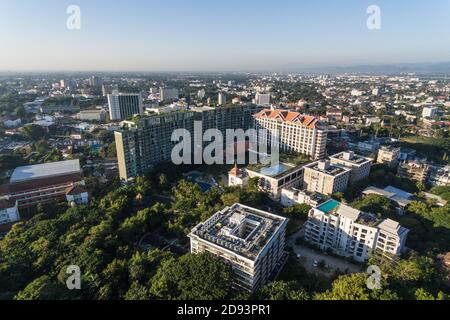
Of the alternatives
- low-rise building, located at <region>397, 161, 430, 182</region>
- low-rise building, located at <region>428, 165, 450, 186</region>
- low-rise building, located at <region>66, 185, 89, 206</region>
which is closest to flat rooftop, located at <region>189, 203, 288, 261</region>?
low-rise building, located at <region>66, 185, 89, 206</region>

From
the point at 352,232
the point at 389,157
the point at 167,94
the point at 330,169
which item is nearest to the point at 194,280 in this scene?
the point at 352,232

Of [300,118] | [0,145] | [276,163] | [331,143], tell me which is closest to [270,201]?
[276,163]

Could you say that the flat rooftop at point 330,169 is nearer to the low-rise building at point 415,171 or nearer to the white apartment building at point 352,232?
the white apartment building at point 352,232

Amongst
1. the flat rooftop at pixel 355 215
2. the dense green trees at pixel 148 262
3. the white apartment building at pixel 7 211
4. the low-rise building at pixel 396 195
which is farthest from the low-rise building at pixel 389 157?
the white apartment building at pixel 7 211

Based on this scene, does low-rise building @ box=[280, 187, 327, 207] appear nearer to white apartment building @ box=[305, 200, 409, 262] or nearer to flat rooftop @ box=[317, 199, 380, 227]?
white apartment building @ box=[305, 200, 409, 262]

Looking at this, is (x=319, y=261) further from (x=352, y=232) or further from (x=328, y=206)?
(x=328, y=206)

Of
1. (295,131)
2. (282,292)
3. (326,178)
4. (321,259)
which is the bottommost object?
(321,259)
